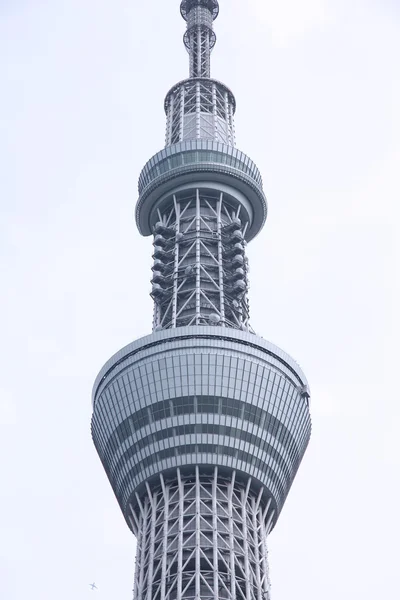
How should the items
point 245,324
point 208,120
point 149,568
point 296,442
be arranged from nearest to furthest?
point 149,568, point 296,442, point 245,324, point 208,120

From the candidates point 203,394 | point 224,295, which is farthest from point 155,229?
point 203,394

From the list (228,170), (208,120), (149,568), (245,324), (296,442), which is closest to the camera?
(149,568)

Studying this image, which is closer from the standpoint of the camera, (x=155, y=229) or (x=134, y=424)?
(x=134, y=424)

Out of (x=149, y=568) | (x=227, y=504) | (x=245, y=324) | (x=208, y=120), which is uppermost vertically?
(x=208, y=120)

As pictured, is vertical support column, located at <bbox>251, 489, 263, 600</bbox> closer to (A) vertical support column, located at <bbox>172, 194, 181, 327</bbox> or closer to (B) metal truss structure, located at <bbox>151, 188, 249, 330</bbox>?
(B) metal truss structure, located at <bbox>151, 188, 249, 330</bbox>

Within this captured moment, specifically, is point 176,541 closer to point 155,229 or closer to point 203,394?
point 203,394

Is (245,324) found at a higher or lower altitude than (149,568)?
higher

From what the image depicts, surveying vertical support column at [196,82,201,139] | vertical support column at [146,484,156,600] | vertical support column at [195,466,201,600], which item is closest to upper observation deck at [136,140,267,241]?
vertical support column at [196,82,201,139]
